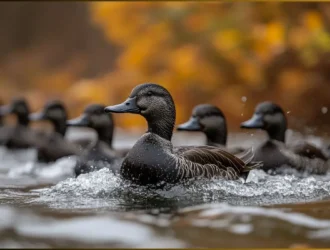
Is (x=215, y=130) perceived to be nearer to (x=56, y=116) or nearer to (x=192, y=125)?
(x=192, y=125)

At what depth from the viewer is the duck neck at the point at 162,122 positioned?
7551mm

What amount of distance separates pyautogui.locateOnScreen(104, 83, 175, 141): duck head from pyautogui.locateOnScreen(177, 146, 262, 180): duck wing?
0.30 metres

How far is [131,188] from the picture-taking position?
7.18m

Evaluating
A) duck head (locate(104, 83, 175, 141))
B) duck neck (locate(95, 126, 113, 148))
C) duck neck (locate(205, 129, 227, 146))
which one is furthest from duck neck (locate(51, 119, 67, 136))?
duck head (locate(104, 83, 175, 141))

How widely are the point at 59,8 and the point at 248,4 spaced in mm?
7414

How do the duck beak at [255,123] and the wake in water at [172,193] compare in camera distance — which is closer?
the wake in water at [172,193]

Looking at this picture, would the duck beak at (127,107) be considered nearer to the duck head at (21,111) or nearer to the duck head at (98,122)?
the duck head at (98,122)

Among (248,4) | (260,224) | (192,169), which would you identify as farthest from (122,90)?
(260,224)

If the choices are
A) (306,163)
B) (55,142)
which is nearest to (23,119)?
(55,142)

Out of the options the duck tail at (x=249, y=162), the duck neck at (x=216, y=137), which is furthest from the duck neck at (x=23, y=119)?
the duck tail at (x=249, y=162)

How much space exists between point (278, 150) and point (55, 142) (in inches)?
160

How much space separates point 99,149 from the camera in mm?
9945

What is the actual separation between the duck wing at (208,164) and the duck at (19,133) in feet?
19.7

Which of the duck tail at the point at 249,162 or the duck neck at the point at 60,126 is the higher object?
the duck neck at the point at 60,126
